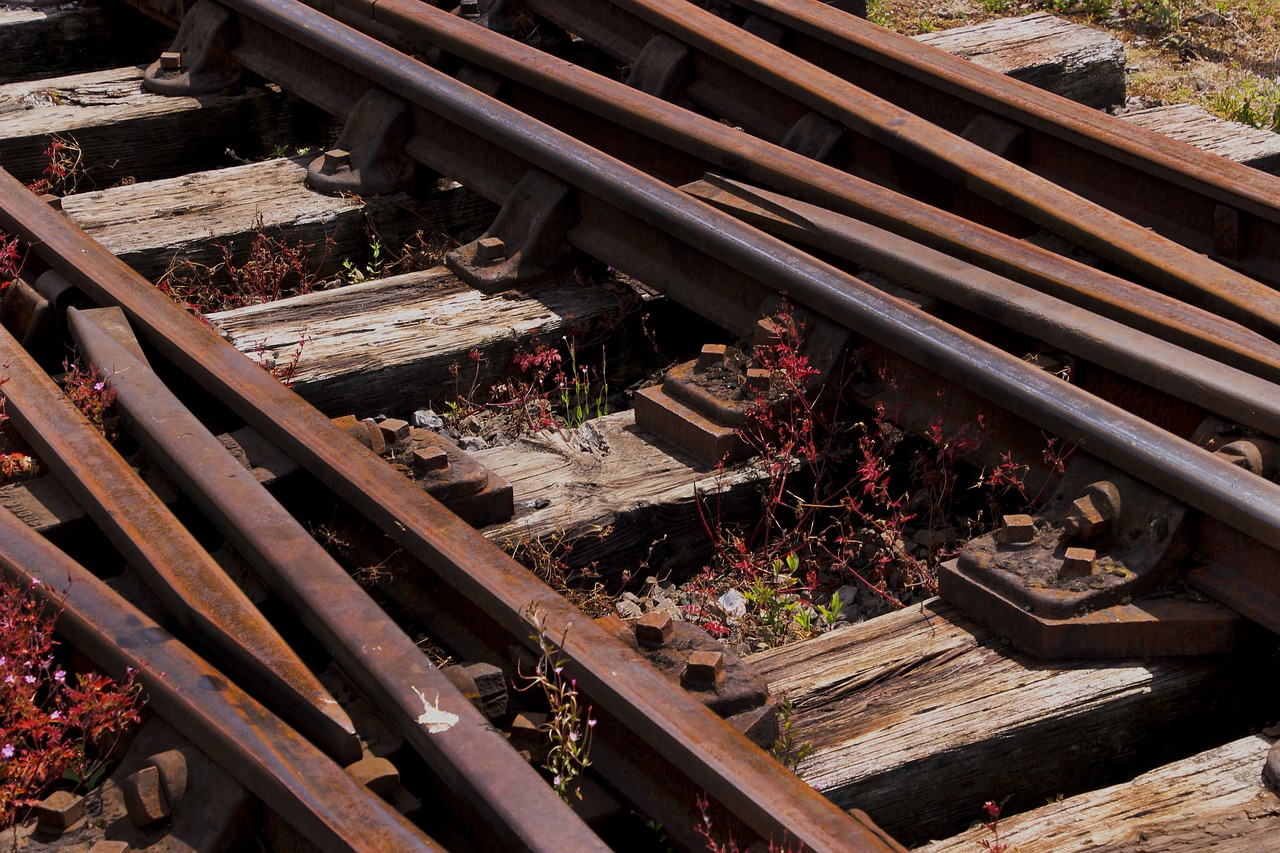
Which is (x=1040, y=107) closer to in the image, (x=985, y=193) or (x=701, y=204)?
(x=985, y=193)

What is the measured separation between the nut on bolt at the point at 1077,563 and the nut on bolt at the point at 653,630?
2.69 feet

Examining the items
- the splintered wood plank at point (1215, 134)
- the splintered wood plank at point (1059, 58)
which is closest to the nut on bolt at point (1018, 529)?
the splintered wood plank at point (1215, 134)

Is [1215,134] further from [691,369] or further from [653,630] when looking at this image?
[653,630]

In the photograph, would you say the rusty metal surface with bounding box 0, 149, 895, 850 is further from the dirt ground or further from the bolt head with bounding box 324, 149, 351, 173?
the dirt ground

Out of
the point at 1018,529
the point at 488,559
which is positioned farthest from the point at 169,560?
the point at 1018,529

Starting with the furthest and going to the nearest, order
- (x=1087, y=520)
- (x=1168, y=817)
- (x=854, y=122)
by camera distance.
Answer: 1. (x=854, y=122)
2. (x=1087, y=520)
3. (x=1168, y=817)

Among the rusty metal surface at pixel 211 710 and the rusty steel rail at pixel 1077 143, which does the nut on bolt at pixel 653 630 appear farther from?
the rusty steel rail at pixel 1077 143

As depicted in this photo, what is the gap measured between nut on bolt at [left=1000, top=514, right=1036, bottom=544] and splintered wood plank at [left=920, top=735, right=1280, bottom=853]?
61 centimetres

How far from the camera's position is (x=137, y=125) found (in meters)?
5.82

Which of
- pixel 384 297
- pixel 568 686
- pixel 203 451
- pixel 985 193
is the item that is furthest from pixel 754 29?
pixel 568 686

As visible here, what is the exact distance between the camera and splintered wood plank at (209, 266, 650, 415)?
4047 mm

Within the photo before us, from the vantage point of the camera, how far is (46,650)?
8.88 feet

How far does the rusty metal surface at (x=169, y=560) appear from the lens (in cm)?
251

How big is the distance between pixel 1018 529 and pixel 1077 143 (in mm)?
1952
